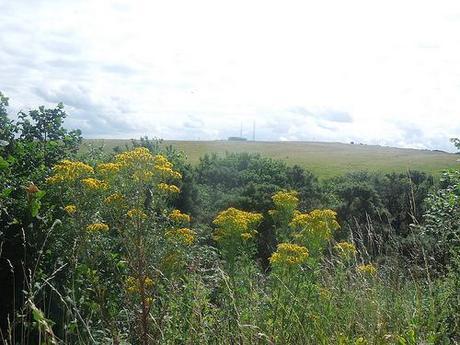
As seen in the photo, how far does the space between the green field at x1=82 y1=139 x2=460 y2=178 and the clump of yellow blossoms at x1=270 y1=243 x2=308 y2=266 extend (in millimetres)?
61825

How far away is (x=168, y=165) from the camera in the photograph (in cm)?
451

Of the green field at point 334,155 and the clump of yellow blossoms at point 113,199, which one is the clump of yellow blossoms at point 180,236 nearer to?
the clump of yellow blossoms at point 113,199

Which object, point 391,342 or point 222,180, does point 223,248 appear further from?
point 222,180

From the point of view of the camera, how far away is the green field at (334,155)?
7162 centimetres

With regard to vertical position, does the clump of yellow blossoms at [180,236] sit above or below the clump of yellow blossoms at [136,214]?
below

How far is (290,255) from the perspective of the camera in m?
4.26

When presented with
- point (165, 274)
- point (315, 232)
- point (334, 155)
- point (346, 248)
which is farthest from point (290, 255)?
point (334, 155)

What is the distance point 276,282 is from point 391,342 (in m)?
1.53

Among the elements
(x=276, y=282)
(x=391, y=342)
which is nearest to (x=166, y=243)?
(x=276, y=282)

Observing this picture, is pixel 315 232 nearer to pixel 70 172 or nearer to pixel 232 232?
pixel 232 232

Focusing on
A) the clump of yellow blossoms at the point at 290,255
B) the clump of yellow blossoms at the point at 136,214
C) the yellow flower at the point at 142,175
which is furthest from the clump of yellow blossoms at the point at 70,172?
the clump of yellow blossoms at the point at 290,255

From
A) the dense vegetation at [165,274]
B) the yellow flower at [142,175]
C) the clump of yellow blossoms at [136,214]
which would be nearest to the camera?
the dense vegetation at [165,274]

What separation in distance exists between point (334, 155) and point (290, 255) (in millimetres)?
87030

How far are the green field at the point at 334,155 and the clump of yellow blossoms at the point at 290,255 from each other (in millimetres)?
61825
